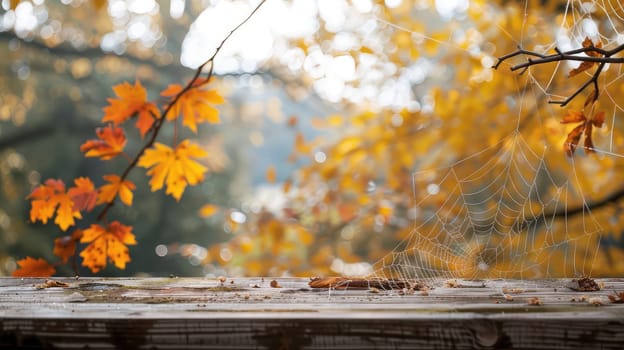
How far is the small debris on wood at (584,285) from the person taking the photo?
0.86 metres

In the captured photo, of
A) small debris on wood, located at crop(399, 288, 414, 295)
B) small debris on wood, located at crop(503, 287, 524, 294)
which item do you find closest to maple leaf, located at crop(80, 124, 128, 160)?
small debris on wood, located at crop(399, 288, 414, 295)

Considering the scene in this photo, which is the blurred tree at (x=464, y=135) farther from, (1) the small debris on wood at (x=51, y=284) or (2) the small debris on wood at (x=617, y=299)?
(1) the small debris on wood at (x=51, y=284)

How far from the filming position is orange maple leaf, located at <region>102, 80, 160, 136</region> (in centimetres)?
135

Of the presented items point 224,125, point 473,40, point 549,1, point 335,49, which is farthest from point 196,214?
point 549,1

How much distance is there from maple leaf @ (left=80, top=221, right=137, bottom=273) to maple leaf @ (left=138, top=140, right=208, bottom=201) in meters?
0.14

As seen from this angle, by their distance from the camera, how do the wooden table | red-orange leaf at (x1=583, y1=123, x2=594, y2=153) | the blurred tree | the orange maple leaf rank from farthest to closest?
the blurred tree < the orange maple leaf < red-orange leaf at (x1=583, y1=123, x2=594, y2=153) < the wooden table

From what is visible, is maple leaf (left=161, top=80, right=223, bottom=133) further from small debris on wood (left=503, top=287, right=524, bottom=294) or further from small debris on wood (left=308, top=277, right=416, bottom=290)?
small debris on wood (left=503, top=287, right=524, bottom=294)

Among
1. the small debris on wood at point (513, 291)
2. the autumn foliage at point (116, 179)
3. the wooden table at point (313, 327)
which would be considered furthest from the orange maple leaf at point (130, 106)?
the small debris on wood at point (513, 291)

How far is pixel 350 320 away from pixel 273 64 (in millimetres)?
4151

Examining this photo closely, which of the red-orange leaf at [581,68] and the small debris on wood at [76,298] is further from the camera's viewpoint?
the red-orange leaf at [581,68]

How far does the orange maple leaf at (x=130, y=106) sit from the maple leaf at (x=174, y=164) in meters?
0.09

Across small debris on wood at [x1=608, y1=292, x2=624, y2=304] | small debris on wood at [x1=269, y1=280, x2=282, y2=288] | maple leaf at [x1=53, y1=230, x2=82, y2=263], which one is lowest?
small debris on wood at [x1=608, y1=292, x2=624, y2=304]

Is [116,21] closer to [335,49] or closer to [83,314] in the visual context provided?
[335,49]

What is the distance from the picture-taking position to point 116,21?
17.8 ft
